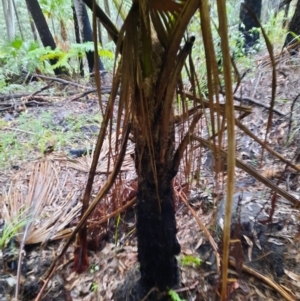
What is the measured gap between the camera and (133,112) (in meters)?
0.71

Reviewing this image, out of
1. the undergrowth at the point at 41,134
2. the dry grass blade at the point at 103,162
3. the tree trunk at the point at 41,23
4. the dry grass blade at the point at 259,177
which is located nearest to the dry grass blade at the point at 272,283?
the dry grass blade at the point at 259,177

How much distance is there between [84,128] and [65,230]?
1238 millimetres

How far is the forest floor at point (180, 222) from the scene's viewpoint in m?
1.04

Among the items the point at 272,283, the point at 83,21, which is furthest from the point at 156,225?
the point at 83,21

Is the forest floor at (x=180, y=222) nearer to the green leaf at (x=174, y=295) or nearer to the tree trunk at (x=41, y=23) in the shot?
the green leaf at (x=174, y=295)

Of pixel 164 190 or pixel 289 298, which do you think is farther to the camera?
pixel 289 298

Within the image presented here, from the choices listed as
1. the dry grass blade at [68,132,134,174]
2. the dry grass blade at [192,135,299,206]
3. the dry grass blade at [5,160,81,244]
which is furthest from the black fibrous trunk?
the dry grass blade at [68,132,134,174]

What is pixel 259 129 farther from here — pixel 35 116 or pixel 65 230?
pixel 35 116

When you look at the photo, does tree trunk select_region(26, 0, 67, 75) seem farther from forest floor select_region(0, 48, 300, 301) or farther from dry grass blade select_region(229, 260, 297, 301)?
dry grass blade select_region(229, 260, 297, 301)

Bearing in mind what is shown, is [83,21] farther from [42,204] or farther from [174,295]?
[174,295]

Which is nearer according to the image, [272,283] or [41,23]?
[272,283]

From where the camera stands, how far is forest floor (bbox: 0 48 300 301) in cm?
104

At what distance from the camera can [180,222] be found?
4.50 feet

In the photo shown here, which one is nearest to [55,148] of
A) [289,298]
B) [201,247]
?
[201,247]
